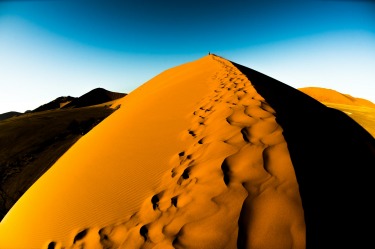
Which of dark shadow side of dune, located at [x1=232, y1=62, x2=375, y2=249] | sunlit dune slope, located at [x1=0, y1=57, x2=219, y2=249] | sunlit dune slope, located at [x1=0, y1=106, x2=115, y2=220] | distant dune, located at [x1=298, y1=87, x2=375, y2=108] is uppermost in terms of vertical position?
dark shadow side of dune, located at [x1=232, y1=62, x2=375, y2=249]

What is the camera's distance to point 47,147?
46.4 feet

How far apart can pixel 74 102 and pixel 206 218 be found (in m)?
53.9

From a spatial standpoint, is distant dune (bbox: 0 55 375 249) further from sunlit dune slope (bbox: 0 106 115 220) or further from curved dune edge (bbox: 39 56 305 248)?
sunlit dune slope (bbox: 0 106 115 220)

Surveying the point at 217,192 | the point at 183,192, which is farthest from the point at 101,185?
the point at 217,192

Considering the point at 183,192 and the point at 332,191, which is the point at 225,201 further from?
the point at 332,191

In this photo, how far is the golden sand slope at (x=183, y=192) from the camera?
1866 mm

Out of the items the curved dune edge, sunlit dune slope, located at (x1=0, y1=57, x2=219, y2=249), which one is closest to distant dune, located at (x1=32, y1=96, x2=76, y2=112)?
sunlit dune slope, located at (x1=0, y1=57, x2=219, y2=249)

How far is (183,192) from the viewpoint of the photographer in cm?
253

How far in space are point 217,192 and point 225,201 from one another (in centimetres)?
17

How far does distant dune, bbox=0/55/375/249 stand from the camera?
1752mm

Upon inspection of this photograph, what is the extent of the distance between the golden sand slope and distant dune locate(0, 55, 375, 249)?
11 mm

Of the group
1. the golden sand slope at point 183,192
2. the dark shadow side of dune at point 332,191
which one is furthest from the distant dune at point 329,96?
the dark shadow side of dune at point 332,191

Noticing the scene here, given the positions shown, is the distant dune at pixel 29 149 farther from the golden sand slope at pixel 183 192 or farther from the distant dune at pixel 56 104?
the distant dune at pixel 56 104

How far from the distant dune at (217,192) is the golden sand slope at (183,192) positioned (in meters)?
0.01
